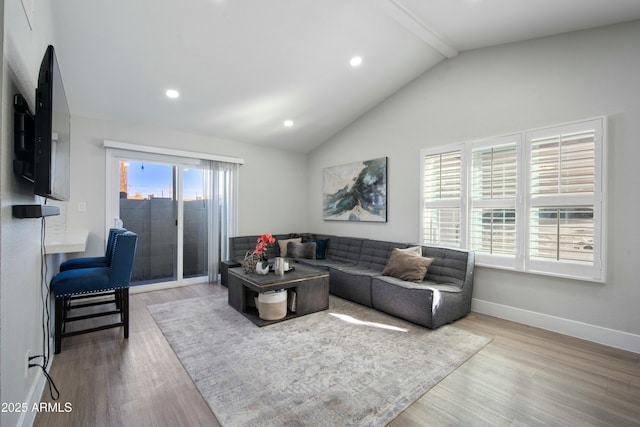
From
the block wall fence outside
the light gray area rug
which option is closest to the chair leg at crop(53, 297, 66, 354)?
the light gray area rug

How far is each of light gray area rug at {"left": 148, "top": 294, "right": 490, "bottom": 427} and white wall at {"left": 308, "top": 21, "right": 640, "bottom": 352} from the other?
34.6 inches

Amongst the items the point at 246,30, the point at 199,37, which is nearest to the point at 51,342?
the point at 199,37

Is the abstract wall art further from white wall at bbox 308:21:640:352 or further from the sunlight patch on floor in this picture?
the sunlight patch on floor

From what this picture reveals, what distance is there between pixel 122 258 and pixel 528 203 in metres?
4.09

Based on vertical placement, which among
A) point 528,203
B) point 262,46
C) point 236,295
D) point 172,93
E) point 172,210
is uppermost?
point 262,46

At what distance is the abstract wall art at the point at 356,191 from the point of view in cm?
454

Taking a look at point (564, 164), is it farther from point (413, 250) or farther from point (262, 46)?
point (262, 46)

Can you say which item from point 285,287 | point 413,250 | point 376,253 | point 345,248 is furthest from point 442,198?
point 285,287

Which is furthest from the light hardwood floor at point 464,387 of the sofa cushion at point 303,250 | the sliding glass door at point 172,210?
the sofa cushion at point 303,250

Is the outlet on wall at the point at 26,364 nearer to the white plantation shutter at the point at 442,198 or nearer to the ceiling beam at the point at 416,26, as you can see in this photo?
the ceiling beam at the point at 416,26

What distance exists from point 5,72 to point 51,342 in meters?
2.43

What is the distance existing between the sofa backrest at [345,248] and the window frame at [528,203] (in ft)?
3.52

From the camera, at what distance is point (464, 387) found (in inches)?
78.9

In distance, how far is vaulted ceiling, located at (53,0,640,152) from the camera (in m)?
2.55
